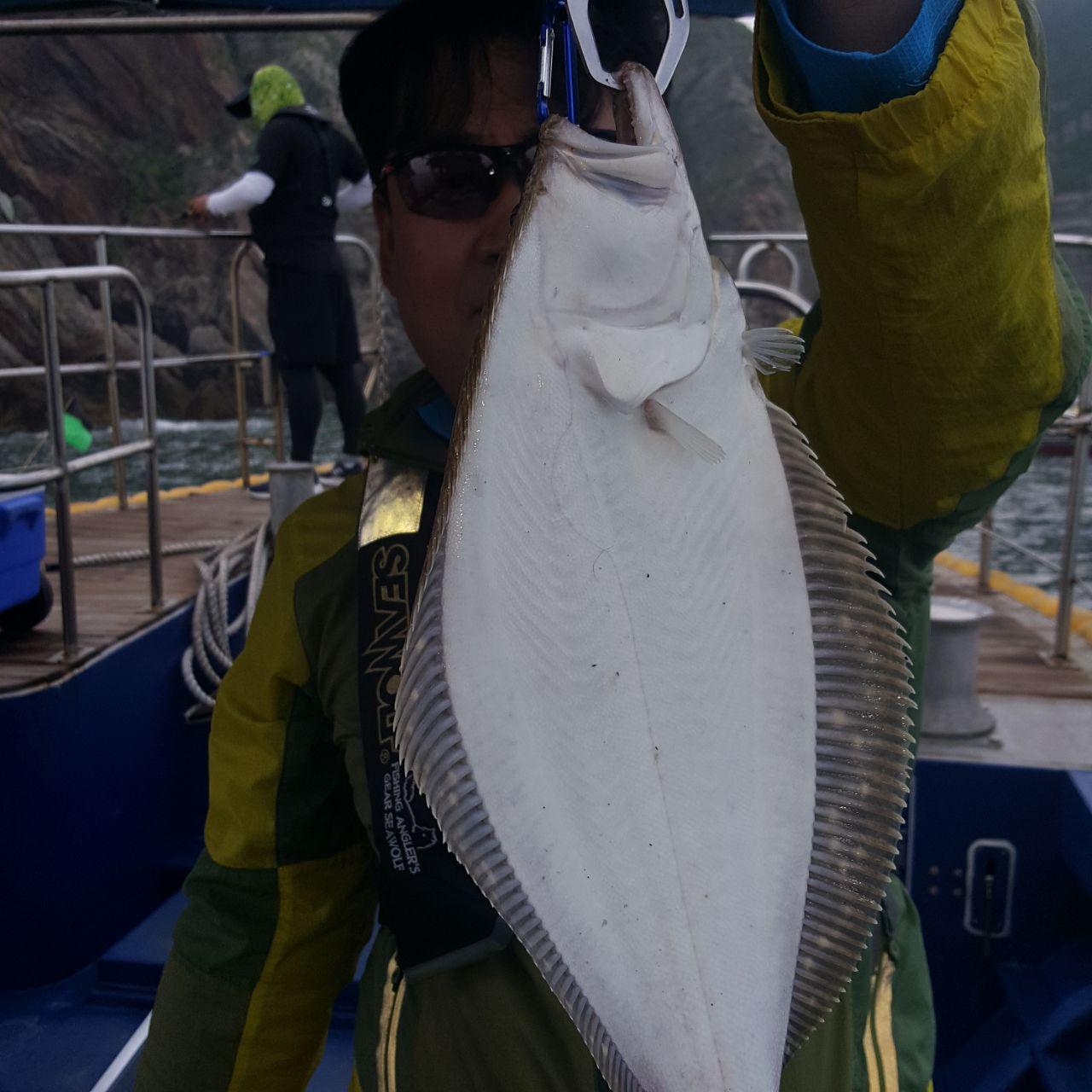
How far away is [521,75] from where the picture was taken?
124 cm

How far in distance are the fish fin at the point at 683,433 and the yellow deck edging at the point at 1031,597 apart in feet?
10.6

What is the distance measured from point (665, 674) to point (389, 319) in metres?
40.0

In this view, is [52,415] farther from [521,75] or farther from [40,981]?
[521,75]

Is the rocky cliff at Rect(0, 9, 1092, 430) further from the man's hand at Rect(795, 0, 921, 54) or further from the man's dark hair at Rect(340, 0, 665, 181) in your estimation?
the man's hand at Rect(795, 0, 921, 54)

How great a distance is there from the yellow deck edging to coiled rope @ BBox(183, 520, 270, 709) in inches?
97.4

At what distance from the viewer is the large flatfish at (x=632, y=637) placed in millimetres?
776

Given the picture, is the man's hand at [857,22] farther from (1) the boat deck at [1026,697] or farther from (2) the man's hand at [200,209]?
(2) the man's hand at [200,209]

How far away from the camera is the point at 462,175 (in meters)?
1.20

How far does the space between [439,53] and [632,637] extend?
2.85 ft

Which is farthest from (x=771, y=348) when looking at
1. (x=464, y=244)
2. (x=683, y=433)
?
(x=464, y=244)

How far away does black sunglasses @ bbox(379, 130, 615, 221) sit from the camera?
46.9 inches

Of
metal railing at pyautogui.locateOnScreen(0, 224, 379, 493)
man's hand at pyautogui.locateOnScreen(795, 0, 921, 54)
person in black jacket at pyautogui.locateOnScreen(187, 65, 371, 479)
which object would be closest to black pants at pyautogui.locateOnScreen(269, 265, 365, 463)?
person in black jacket at pyautogui.locateOnScreen(187, 65, 371, 479)

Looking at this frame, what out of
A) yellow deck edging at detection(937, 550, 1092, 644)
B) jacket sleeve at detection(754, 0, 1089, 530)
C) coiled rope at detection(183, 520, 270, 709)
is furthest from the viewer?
yellow deck edging at detection(937, 550, 1092, 644)

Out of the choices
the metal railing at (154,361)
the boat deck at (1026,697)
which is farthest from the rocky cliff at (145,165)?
the boat deck at (1026,697)
